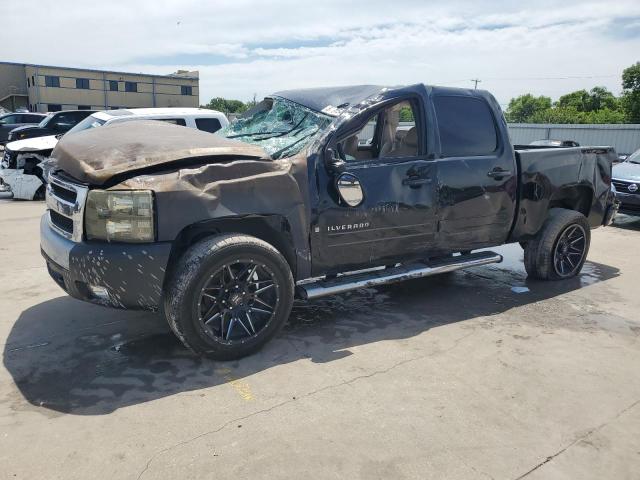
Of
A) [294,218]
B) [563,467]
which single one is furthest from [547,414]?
[294,218]

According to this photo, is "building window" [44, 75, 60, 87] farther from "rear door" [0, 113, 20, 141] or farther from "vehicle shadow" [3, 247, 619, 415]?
"vehicle shadow" [3, 247, 619, 415]

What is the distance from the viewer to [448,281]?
5.84 meters

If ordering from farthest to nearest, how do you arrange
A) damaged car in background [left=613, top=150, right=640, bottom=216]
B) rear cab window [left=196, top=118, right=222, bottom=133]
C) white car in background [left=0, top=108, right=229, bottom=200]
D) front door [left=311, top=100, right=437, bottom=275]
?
white car in background [left=0, top=108, right=229, bottom=200], rear cab window [left=196, top=118, right=222, bottom=133], damaged car in background [left=613, top=150, right=640, bottom=216], front door [left=311, top=100, right=437, bottom=275]

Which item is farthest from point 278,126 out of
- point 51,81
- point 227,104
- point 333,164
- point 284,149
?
point 227,104

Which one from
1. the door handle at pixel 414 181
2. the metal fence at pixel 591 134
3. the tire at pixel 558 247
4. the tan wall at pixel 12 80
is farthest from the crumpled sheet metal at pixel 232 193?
the tan wall at pixel 12 80

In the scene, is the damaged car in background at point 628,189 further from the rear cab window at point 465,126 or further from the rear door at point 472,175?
the rear cab window at point 465,126

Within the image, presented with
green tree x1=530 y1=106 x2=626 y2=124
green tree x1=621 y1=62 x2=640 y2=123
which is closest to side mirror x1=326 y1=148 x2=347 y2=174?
green tree x1=621 y1=62 x2=640 y2=123

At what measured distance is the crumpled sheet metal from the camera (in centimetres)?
330

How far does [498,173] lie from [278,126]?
2.10 metres

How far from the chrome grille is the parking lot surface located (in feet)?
2.92

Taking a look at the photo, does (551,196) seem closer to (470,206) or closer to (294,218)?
(470,206)

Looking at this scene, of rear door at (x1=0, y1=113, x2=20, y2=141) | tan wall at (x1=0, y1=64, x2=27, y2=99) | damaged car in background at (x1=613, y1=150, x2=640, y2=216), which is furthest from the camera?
tan wall at (x1=0, y1=64, x2=27, y2=99)

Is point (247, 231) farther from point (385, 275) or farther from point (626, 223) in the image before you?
point (626, 223)

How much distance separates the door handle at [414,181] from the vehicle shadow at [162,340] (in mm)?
1181
